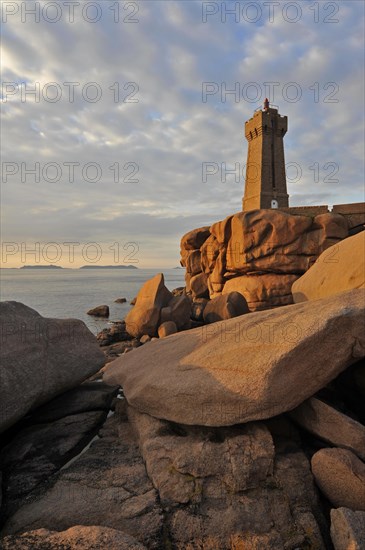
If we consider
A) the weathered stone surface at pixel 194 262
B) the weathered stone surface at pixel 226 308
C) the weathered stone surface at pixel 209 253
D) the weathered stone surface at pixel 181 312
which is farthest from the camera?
the weathered stone surface at pixel 194 262

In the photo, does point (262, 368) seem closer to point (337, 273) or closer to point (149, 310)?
point (337, 273)

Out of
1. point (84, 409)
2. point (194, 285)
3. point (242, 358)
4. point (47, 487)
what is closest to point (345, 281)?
point (242, 358)

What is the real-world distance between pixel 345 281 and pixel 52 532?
263 inches

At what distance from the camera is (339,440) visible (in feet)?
14.1

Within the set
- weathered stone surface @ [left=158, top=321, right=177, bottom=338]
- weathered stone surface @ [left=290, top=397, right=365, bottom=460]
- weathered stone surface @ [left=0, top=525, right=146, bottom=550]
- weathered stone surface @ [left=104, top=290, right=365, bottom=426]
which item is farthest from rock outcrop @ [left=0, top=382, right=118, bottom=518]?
weathered stone surface @ [left=158, top=321, right=177, bottom=338]

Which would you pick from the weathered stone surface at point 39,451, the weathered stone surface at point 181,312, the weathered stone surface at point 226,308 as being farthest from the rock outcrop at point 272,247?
the weathered stone surface at point 39,451

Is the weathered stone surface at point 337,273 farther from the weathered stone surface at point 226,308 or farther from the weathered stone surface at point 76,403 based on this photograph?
the weathered stone surface at point 226,308

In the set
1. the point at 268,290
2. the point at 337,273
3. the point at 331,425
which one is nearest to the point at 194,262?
the point at 268,290

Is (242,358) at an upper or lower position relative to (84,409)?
upper

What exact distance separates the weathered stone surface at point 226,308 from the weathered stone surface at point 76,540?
1238 cm

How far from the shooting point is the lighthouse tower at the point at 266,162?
31734 mm

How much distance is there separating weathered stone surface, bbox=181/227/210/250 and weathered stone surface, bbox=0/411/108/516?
873 inches

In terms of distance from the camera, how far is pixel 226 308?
1548 centimetres

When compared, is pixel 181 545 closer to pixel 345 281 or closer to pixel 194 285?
pixel 345 281
